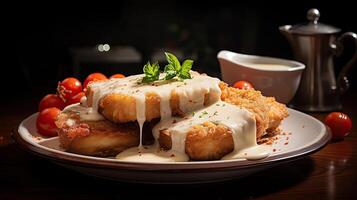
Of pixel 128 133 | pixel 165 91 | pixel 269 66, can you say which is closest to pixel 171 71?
pixel 165 91

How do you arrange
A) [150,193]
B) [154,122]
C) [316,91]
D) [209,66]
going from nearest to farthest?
1. [150,193]
2. [154,122]
3. [316,91]
4. [209,66]

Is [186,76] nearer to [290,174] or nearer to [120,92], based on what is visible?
[120,92]

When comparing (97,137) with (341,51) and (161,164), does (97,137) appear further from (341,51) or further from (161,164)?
(341,51)

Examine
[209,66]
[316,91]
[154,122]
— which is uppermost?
[154,122]

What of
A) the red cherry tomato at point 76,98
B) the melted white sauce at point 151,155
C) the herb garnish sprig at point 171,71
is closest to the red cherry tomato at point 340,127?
the herb garnish sprig at point 171,71

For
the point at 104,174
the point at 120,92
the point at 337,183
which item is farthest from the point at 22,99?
the point at 337,183

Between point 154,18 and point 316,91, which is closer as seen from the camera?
point 316,91

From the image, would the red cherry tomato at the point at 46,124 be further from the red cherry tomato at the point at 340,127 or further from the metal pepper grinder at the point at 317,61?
the metal pepper grinder at the point at 317,61
